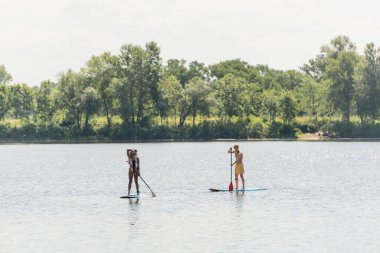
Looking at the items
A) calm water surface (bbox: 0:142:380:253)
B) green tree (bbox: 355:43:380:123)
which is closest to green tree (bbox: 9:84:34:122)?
green tree (bbox: 355:43:380:123)

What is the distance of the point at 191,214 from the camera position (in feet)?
127

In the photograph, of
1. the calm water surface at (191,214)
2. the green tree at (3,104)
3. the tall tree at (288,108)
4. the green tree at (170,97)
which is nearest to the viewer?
the calm water surface at (191,214)

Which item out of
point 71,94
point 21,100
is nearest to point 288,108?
point 71,94

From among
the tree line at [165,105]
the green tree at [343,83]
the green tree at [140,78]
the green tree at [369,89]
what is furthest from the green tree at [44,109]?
the green tree at [369,89]

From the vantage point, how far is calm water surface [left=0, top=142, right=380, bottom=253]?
29781 mm

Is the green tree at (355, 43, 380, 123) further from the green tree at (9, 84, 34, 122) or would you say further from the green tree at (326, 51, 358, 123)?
the green tree at (9, 84, 34, 122)

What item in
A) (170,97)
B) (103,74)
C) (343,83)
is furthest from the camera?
(103,74)

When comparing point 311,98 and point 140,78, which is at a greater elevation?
point 140,78

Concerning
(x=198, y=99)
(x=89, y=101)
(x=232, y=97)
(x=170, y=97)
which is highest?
(x=232, y=97)

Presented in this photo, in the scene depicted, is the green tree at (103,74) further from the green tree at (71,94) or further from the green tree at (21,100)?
the green tree at (21,100)

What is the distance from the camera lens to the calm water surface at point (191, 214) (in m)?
29.8

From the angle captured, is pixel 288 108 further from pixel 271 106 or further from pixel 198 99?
pixel 198 99

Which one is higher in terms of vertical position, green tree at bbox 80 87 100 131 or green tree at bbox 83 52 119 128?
green tree at bbox 83 52 119 128

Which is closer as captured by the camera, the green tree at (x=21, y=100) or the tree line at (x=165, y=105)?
the tree line at (x=165, y=105)
